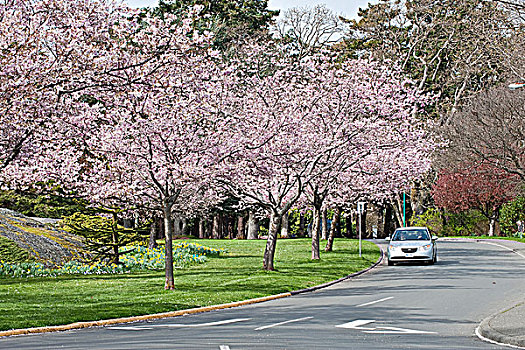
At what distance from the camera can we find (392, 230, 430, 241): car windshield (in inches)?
1216

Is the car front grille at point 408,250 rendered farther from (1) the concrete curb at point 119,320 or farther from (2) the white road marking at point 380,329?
(2) the white road marking at point 380,329

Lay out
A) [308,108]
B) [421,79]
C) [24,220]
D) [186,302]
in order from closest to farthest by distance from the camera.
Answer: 1. [186,302]
2. [308,108]
3. [24,220]
4. [421,79]

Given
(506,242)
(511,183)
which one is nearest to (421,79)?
(511,183)

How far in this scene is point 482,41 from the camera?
168 feet

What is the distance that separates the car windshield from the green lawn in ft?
5.57

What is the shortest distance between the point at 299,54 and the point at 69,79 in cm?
3860

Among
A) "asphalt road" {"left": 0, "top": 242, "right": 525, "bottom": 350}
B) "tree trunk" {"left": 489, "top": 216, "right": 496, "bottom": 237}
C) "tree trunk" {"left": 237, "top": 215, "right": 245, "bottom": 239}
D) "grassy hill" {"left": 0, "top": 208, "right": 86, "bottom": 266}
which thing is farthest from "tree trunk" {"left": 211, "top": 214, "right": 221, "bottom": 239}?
"asphalt road" {"left": 0, "top": 242, "right": 525, "bottom": 350}

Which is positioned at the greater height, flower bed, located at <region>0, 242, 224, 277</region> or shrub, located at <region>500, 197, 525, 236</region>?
shrub, located at <region>500, 197, 525, 236</region>

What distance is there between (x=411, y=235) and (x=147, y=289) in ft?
48.7

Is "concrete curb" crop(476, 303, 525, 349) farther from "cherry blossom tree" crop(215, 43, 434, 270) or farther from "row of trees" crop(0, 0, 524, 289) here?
"cherry blossom tree" crop(215, 43, 434, 270)

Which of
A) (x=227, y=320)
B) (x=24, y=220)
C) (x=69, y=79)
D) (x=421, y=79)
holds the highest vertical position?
(x=421, y=79)

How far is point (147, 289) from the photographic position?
20562mm

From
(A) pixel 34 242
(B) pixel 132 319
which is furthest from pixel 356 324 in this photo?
(A) pixel 34 242

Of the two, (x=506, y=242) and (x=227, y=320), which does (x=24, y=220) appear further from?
(x=506, y=242)
